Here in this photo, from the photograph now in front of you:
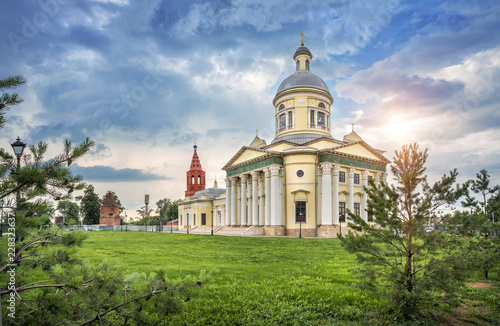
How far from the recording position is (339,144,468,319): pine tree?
247 inches

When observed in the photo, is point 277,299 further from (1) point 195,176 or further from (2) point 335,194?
(1) point 195,176

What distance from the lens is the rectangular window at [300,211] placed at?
116ft

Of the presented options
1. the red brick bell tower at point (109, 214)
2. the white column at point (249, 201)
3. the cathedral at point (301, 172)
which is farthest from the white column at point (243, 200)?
the red brick bell tower at point (109, 214)

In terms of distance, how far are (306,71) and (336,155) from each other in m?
15.0

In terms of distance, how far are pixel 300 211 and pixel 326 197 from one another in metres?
3.23

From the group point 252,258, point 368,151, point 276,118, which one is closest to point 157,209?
point 276,118

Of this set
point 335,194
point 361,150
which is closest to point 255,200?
point 335,194

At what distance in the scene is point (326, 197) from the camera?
34.6 meters

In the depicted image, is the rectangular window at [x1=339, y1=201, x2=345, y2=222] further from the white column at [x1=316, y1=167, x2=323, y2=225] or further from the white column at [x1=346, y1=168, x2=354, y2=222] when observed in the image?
the white column at [x1=316, y1=167, x2=323, y2=225]

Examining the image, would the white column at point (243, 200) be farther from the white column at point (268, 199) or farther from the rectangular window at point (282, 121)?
the rectangular window at point (282, 121)

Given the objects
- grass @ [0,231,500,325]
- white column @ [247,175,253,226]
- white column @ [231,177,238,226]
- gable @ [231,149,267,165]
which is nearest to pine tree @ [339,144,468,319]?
grass @ [0,231,500,325]

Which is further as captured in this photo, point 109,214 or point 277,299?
point 109,214

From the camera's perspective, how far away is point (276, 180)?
3562 cm

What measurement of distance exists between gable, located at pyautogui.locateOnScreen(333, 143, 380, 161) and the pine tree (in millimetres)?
29078
